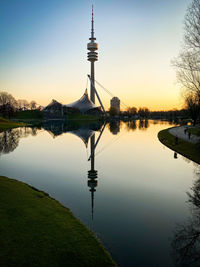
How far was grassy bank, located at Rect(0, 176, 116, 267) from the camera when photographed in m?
3.96

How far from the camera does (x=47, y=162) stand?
14078mm

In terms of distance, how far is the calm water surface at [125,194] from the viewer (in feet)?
17.1

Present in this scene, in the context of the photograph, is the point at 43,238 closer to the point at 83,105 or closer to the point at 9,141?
the point at 9,141

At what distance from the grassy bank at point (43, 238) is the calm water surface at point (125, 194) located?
64 centimetres

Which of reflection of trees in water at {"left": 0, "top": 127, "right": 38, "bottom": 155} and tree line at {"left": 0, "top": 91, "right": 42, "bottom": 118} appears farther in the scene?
tree line at {"left": 0, "top": 91, "right": 42, "bottom": 118}

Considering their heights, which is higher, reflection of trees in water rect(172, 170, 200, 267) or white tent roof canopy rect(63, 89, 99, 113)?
white tent roof canopy rect(63, 89, 99, 113)

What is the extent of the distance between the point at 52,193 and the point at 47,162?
232 inches

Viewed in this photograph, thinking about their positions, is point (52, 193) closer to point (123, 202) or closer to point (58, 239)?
point (123, 202)

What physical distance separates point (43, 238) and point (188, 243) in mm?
3900

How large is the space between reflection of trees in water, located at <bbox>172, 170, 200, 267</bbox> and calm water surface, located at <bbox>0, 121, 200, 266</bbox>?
39 millimetres

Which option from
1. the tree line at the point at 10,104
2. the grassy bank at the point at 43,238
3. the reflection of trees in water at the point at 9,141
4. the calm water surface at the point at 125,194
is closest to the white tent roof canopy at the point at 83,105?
the tree line at the point at 10,104

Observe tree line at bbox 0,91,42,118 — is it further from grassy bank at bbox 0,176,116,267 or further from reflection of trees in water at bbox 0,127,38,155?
grassy bank at bbox 0,176,116,267

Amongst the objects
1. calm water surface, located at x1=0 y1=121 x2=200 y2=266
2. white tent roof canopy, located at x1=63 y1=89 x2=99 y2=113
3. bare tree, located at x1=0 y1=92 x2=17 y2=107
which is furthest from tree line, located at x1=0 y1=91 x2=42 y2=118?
calm water surface, located at x1=0 y1=121 x2=200 y2=266

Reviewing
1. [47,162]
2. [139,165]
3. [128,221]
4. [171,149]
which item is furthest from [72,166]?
[171,149]
